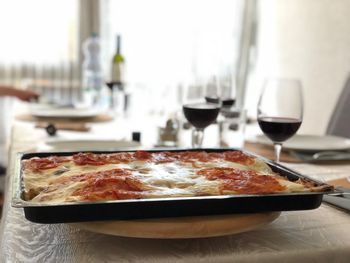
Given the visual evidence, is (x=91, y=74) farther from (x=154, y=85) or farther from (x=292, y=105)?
(x=292, y=105)

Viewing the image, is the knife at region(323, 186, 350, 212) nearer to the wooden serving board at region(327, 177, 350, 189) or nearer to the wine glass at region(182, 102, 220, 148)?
the wooden serving board at region(327, 177, 350, 189)

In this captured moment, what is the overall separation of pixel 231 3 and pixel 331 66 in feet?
4.20

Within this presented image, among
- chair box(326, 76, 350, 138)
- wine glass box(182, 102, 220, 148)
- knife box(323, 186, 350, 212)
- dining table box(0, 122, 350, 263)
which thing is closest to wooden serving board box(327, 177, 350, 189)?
knife box(323, 186, 350, 212)

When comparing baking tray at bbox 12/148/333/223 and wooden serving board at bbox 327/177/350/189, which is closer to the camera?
baking tray at bbox 12/148/333/223

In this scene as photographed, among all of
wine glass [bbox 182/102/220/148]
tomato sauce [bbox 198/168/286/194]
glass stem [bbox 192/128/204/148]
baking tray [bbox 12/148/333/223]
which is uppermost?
wine glass [bbox 182/102/220/148]

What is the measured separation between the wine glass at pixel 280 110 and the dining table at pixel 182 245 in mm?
277

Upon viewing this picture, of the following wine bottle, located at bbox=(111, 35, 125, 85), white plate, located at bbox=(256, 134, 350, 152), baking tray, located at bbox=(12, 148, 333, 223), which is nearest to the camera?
baking tray, located at bbox=(12, 148, 333, 223)

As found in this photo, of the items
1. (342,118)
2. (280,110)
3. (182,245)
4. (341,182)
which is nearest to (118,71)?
(342,118)

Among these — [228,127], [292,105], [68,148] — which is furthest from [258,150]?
[68,148]

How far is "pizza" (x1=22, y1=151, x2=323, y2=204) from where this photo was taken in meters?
0.62

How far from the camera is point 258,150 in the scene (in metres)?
1.28

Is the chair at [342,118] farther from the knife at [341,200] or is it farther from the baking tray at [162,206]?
the baking tray at [162,206]

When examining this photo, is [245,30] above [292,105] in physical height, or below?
above

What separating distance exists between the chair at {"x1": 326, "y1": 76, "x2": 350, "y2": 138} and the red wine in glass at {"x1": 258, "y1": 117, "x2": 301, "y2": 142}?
3.03ft
